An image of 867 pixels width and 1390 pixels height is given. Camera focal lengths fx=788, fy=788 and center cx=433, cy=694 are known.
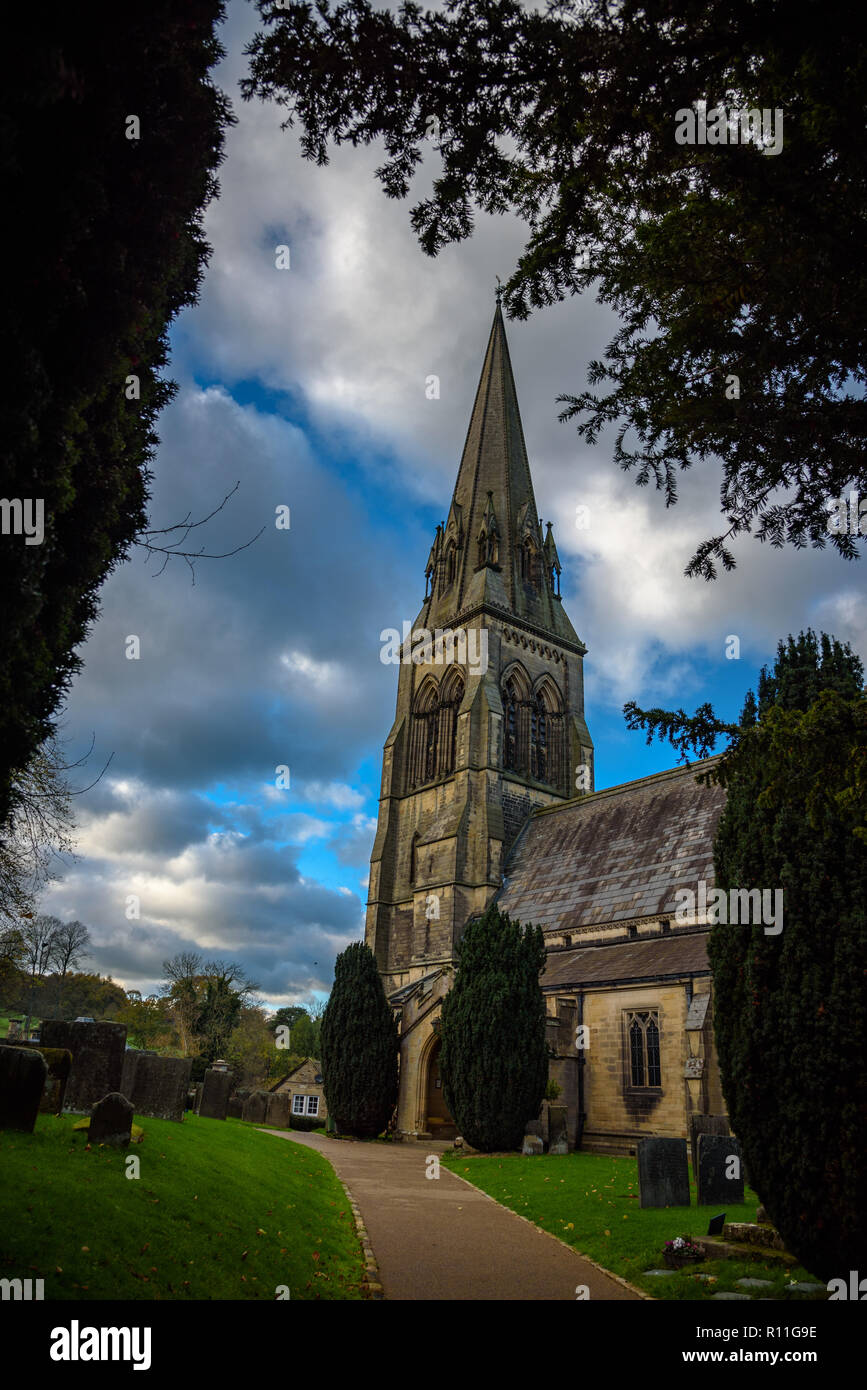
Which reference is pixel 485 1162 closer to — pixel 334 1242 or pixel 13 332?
pixel 334 1242

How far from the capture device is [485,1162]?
1802 centimetres

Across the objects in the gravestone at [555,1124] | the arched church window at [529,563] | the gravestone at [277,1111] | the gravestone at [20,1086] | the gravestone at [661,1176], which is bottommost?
the gravestone at [277,1111]

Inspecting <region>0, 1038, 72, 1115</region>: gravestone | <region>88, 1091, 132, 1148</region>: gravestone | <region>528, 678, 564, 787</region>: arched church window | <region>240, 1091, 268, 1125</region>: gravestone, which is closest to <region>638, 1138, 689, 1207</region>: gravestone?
<region>88, 1091, 132, 1148</region>: gravestone

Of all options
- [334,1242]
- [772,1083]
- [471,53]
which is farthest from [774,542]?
[334,1242]

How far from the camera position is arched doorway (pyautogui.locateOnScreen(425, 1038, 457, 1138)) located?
24688 mm

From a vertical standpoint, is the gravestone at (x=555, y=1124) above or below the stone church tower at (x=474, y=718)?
below

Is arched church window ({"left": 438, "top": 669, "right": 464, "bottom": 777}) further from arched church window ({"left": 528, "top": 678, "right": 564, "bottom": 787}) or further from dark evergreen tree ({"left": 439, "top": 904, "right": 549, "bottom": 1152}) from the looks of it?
dark evergreen tree ({"left": 439, "top": 904, "right": 549, "bottom": 1152})

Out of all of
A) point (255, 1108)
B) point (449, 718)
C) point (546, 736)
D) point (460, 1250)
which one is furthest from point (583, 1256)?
point (546, 736)

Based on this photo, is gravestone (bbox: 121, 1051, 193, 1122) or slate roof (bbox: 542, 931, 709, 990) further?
slate roof (bbox: 542, 931, 709, 990)

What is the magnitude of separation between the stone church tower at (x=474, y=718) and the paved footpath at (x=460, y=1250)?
1402cm

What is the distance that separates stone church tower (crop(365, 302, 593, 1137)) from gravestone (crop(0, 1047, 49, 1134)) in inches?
787

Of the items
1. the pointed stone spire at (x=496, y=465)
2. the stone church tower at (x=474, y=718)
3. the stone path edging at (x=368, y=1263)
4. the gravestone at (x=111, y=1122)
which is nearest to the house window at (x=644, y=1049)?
the stone church tower at (x=474, y=718)

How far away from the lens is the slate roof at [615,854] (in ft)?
87.2

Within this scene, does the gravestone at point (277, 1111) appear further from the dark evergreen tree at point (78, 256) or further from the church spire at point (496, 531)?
the dark evergreen tree at point (78, 256)
